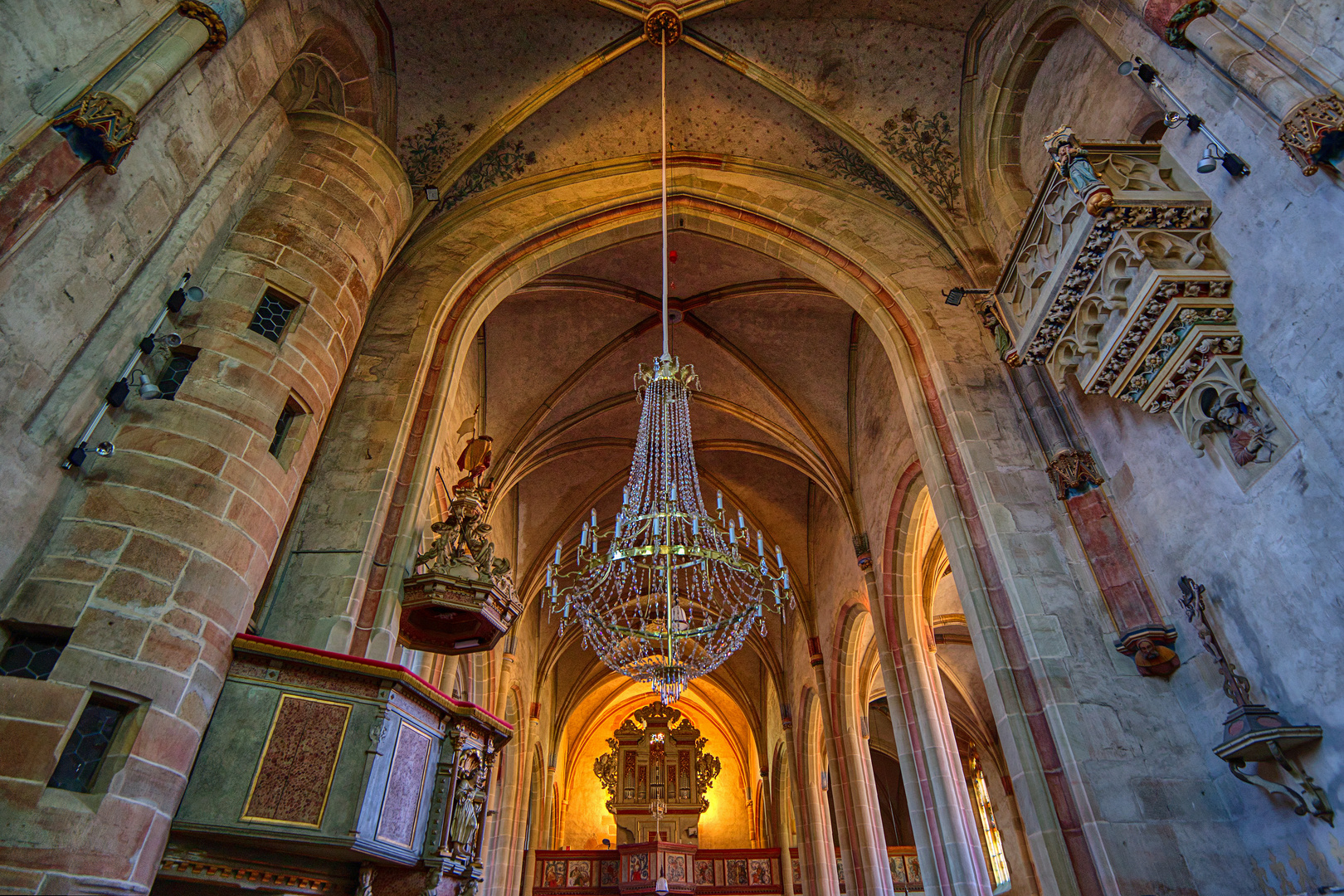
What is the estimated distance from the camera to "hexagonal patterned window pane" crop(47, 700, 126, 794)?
4.24 meters

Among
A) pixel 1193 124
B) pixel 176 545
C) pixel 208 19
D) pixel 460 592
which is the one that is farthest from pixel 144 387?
pixel 1193 124

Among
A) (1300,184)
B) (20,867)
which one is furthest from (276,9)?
(1300,184)

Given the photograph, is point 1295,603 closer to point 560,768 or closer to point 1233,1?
point 1233,1

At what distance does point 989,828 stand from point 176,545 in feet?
58.4

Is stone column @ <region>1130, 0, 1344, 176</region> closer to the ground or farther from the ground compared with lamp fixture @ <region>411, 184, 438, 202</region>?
closer to the ground

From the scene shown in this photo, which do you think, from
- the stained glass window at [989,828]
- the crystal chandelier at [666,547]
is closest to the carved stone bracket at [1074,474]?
the crystal chandelier at [666,547]

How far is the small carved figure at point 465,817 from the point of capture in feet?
17.7

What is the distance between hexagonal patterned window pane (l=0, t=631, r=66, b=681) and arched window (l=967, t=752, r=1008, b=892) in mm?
16864

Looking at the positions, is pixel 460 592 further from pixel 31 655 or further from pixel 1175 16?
pixel 1175 16

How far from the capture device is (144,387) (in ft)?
17.3

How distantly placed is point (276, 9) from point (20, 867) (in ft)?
21.2

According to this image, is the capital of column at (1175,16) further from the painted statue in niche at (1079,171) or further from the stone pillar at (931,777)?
the stone pillar at (931,777)

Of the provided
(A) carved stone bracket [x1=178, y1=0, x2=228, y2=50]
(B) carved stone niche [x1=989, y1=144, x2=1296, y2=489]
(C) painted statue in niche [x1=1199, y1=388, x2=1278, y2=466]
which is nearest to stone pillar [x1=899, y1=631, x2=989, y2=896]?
(B) carved stone niche [x1=989, y1=144, x2=1296, y2=489]

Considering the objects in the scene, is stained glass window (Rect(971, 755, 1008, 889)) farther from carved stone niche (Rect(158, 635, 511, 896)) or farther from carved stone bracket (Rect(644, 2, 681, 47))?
carved stone bracket (Rect(644, 2, 681, 47))
